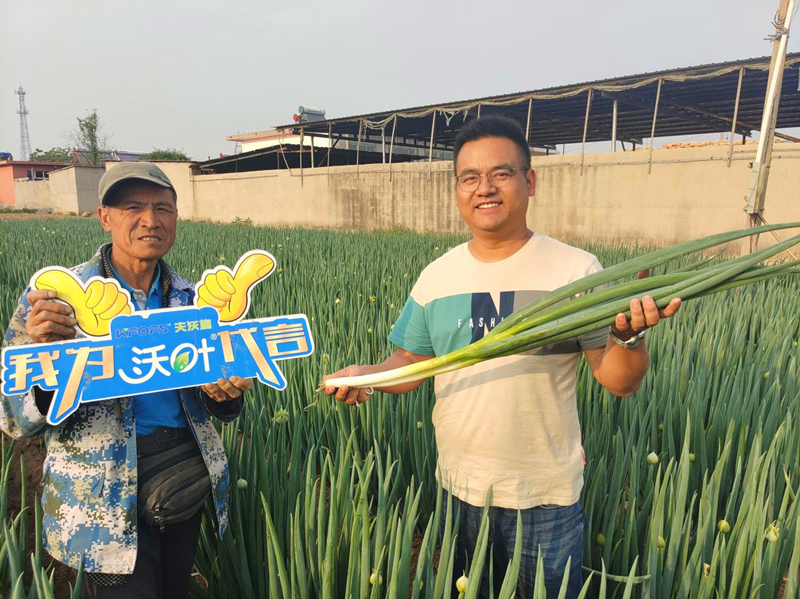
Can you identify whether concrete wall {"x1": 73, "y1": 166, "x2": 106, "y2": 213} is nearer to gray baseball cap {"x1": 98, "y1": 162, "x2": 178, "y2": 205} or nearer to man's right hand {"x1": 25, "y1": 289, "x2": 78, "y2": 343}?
gray baseball cap {"x1": 98, "y1": 162, "x2": 178, "y2": 205}

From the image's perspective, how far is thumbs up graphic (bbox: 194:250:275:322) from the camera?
1150mm

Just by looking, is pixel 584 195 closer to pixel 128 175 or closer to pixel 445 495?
pixel 445 495

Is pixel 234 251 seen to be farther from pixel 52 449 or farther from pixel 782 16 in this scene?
pixel 782 16

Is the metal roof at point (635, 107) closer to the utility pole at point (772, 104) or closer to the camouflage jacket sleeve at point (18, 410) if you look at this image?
the utility pole at point (772, 104)

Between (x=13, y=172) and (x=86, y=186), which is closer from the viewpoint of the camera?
(x=86, y=186)

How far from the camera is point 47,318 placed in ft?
3.36

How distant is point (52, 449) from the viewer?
1.12m

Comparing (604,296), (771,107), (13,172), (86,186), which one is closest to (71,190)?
(86,186)

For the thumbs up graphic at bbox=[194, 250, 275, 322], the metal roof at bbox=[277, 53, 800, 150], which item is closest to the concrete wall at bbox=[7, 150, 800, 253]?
the metal roof at bbox=[277, 53, 800, 150]

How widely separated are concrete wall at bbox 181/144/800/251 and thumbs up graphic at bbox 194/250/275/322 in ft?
31.8

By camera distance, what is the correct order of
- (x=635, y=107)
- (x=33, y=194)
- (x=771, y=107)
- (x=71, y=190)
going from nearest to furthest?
(x=771, y=107) < (x=635, y=107) < (x=71, y=190) < (x=33, y=194)

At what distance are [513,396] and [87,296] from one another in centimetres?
91

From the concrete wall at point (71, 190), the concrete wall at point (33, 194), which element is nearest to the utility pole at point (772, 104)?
the concrete wall at point (71, 190)

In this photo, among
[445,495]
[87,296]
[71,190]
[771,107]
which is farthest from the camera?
[71,190]
